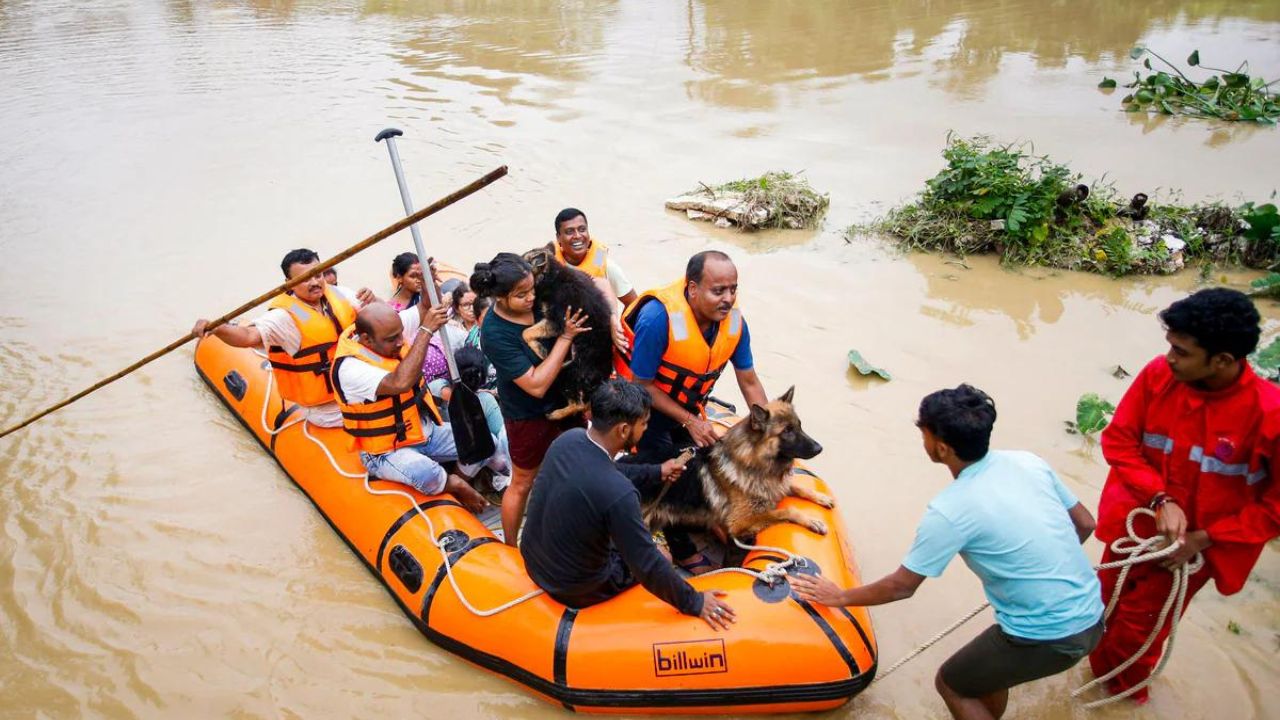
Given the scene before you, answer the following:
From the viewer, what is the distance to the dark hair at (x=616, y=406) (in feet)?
9.70

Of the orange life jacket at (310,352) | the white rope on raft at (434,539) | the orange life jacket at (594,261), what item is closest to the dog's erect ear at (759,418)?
the white rope on raft at (434,539)

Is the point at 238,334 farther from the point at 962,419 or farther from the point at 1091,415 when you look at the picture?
the point at 1091,415

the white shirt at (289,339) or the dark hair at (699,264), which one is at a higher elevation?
the dark hair at (699,264)

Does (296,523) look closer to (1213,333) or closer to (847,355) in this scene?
(847,355)

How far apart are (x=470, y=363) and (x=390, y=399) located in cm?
116

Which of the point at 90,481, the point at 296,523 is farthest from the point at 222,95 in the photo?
the point at 296,523

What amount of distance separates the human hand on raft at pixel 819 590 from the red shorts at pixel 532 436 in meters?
1.41

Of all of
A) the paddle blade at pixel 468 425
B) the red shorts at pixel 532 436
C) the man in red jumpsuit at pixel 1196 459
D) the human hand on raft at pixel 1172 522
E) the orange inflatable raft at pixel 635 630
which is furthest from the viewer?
the paddle blade at pixel 468 425

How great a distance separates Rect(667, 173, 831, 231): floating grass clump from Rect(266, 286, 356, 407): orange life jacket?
4.94 m

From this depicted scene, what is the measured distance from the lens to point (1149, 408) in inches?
117

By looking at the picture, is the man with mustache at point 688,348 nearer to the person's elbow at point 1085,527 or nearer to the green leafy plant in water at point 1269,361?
the person's elbow at point 1085,527

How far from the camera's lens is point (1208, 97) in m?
10.8

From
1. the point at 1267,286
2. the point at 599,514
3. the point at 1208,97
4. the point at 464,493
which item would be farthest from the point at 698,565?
the point at 1208,97

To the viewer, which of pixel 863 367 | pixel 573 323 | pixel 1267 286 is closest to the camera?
pixel 573 323
